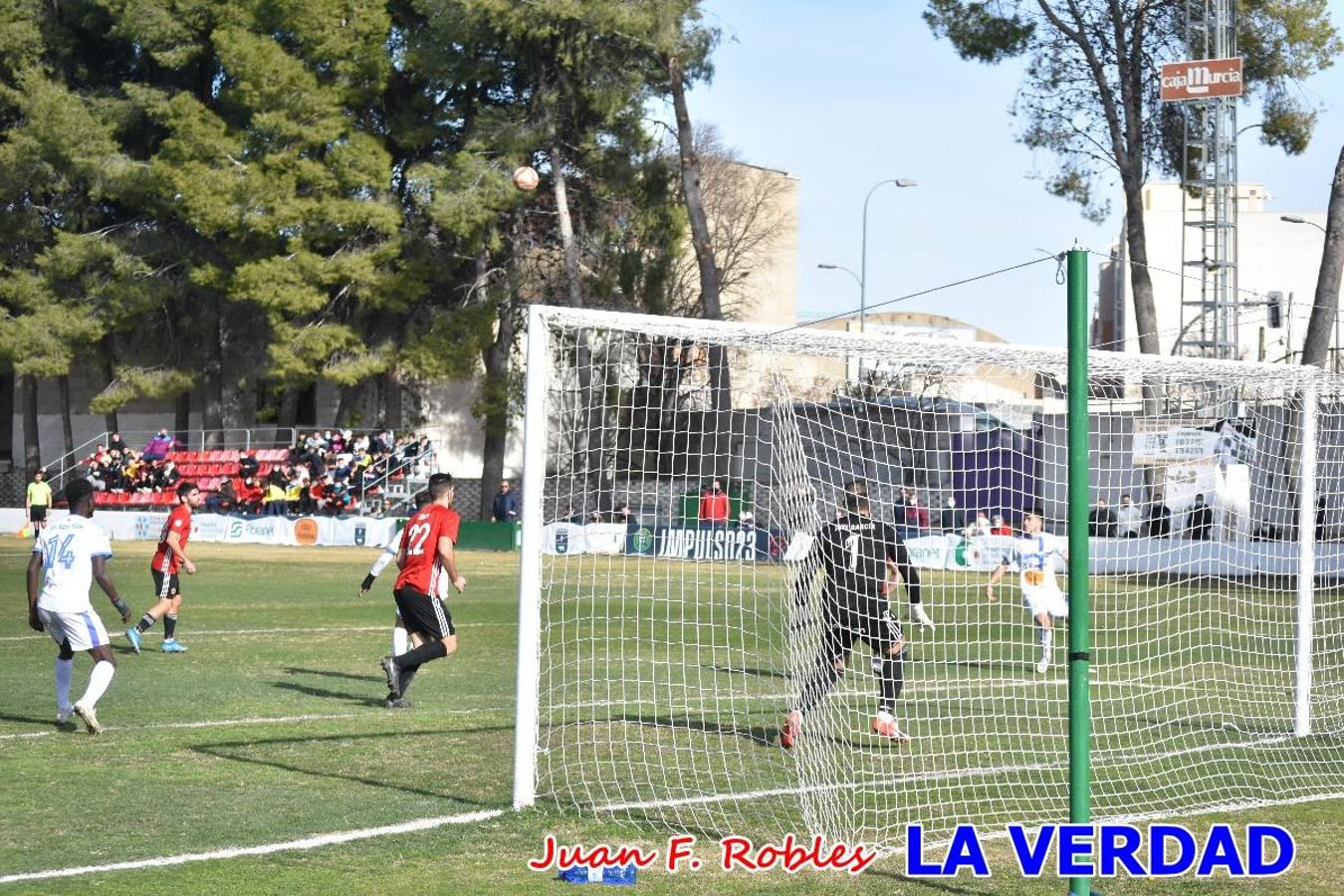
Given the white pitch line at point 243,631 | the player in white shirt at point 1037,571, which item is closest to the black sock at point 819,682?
the player in white shirt at point 1037,571

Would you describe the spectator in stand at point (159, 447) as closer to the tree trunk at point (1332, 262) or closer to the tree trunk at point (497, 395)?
the tree trunk at point (497, 395)

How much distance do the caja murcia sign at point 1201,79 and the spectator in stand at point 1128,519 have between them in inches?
470

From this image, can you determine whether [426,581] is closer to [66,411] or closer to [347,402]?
[347,402]

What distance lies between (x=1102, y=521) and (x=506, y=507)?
24381 millimetres

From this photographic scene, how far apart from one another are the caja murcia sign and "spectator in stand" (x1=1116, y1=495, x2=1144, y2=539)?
1195 cm

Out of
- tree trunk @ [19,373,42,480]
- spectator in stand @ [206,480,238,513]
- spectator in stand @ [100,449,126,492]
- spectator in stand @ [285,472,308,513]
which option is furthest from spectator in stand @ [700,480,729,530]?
tree trunk @ [19,373,42,480]

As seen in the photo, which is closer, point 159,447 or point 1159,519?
point 1159,519

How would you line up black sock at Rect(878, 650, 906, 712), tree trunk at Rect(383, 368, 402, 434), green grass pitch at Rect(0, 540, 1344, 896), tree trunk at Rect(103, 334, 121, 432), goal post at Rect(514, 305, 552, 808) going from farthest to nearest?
tree trunk at Rect(103, 334, 121, 432), tree trunk at Rect(383, 368, 402, 434), black sock at Rect(878, 650, 906, 712), goal post at Rect(514, 305, 552, 808), green grass pitch at Rect(0, 540, 1344, 896)

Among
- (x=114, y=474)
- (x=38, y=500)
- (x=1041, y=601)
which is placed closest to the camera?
→ (x=1041, y=601)

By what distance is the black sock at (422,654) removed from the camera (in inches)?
496

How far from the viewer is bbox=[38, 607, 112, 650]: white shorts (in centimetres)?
1154

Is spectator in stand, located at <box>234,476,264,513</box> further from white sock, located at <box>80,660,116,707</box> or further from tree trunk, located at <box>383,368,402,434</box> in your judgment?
white sock, located at <box>80,660,116,707</box>

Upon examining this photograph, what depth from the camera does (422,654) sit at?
12.7 m

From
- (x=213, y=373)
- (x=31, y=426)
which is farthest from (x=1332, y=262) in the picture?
(x=31, y=426)
